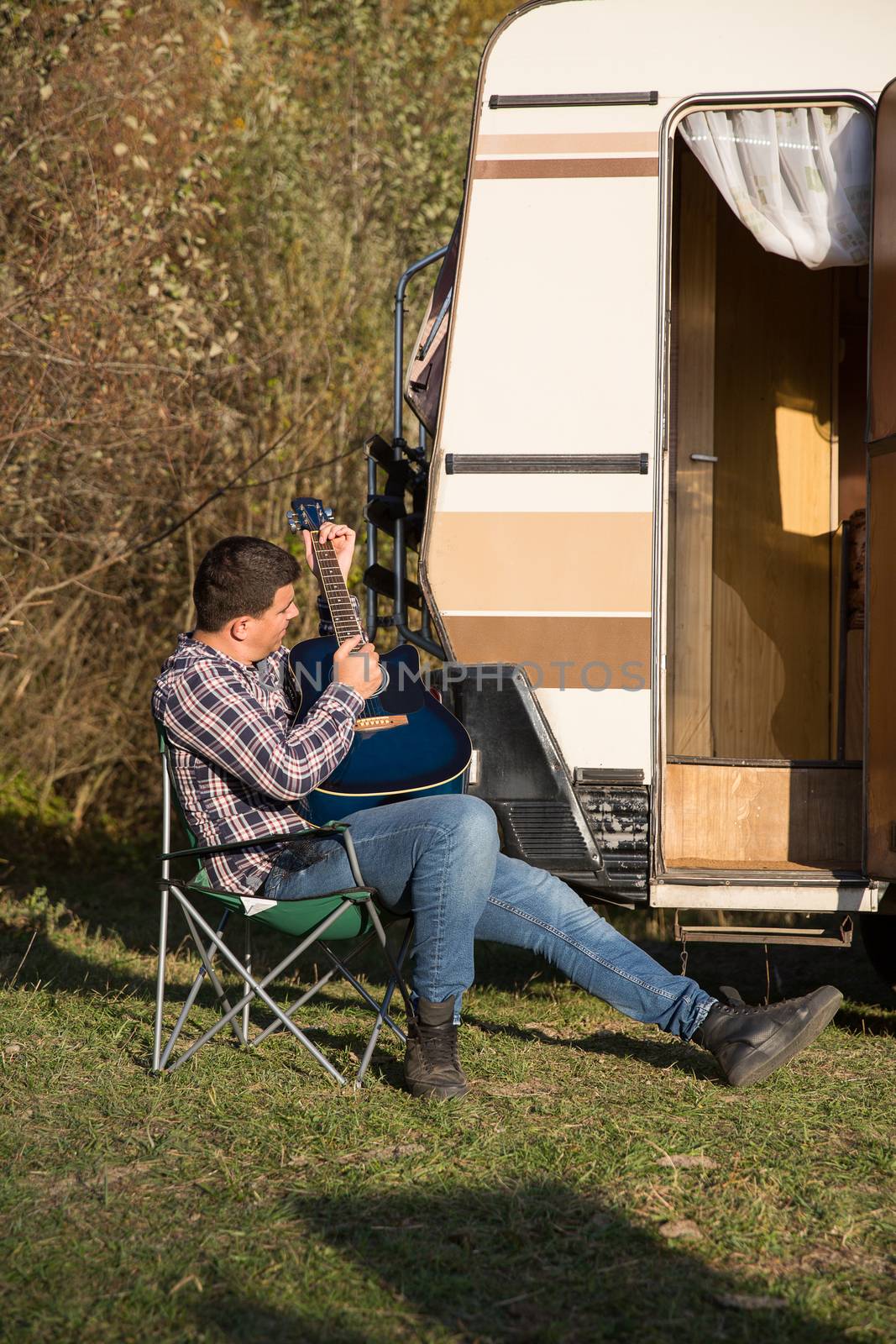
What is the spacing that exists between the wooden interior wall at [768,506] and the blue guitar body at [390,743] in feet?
6.11

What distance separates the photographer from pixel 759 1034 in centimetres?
304

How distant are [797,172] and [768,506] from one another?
1.54m

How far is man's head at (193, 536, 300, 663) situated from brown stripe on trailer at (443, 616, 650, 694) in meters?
0.65

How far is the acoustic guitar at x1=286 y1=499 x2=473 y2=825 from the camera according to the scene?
10.9 ft

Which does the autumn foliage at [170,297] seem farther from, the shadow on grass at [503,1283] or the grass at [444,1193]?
the shadow on grass at [503,1283]

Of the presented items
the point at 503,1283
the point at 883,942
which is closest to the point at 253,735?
the point at 503,1283

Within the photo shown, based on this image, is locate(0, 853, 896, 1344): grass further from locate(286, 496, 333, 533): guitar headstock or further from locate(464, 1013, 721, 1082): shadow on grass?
locate(286, 496, 333, 533): guitar headstock

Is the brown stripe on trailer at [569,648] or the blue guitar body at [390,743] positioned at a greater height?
the brown stripe on trailer at [569,648]

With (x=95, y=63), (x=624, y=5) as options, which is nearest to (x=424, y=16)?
(x=95, y=63)

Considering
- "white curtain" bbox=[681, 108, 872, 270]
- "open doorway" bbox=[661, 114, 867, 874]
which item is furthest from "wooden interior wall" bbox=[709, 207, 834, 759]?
"white curtain" bbox=[681, 108, 872, 270]

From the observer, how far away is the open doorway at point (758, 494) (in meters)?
4.90

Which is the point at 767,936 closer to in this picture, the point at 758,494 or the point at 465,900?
the point at 465,900

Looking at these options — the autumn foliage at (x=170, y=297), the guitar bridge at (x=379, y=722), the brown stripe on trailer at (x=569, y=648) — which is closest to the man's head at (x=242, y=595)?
the guitar bridge at (x=379, y=722)

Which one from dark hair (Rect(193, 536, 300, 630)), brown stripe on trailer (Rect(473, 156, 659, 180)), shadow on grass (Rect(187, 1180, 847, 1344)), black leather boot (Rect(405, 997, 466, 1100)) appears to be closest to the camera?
shadow on grass (Rect(187, 1180, 847, 1344))
